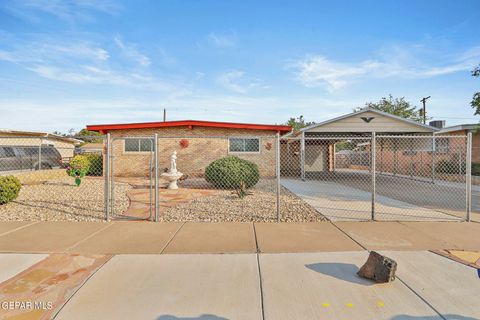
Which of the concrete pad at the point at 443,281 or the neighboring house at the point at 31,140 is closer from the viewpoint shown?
the concrete pad at the point at 443,281

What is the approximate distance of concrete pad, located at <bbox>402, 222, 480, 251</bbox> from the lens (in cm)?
416

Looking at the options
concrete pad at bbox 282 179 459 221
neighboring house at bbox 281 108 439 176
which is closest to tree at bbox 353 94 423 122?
neighboring house at bbox 281 108 439 176

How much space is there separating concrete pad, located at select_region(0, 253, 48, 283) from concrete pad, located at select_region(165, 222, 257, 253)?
1.77 m

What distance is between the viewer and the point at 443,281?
9.77ft

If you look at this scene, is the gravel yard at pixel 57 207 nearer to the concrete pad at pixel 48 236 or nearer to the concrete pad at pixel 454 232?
the concrete pad at pixel 48 236

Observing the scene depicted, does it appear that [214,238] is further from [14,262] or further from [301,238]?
[14,262]

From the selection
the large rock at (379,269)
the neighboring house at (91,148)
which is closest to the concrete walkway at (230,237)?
the large rock at (379,269)

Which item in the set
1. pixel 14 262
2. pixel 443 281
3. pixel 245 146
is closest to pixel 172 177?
pixel 245 146

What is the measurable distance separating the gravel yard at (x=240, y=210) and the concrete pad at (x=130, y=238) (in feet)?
2.31

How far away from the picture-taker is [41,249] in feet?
12.8

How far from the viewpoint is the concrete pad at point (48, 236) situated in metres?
3.99

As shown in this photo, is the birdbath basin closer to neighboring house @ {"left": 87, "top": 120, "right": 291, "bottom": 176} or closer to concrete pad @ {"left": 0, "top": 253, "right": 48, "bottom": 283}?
neighboring house @ {"left": 87, "top": 120, "right": 291, "bottom": 176}

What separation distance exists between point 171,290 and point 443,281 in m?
3.13

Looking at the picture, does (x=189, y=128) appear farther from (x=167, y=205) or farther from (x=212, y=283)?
(x=212, y=283)
